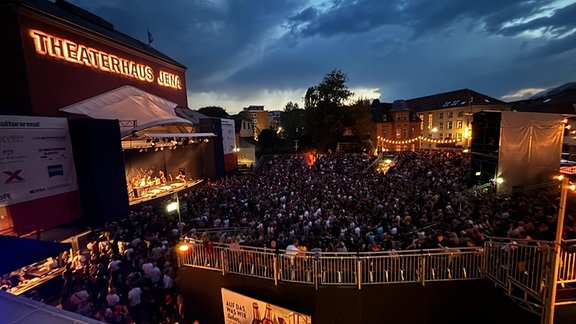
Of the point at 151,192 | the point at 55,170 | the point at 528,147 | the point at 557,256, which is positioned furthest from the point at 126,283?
the point at 528,147

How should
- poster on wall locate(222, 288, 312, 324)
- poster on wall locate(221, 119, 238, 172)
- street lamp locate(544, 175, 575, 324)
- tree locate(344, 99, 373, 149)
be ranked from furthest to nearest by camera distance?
tree locate(344, 99, 373, 149), poster on wall locate(221, 119, 238, 172), poster on wall locate(222, 288, 312, 324), street lamp locate(544, 175, 575, 324)

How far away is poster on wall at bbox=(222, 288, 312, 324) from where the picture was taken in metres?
6.23

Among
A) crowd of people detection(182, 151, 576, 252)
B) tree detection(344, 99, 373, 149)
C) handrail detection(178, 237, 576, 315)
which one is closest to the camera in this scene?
handrail detection(178, 237, 576, 315)

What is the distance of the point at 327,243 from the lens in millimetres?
8125

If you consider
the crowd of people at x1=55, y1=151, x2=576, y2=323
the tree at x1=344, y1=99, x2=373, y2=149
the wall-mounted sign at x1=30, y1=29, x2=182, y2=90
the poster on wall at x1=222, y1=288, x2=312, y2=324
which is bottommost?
the poster on wall at x1=222, y1=288, x2=312, y2=324

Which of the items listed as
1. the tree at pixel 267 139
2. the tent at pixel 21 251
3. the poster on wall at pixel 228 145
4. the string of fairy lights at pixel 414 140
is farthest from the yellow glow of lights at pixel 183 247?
the string of fairy lights at pixel 414 140

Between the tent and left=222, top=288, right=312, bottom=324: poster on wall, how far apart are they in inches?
157

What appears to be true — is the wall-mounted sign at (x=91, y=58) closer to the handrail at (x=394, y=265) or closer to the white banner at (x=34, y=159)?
the white banner at (x=34, y=159)

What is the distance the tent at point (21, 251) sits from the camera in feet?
15.0

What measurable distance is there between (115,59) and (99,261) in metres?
14.3

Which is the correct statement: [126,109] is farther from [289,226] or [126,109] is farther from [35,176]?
[289,226]

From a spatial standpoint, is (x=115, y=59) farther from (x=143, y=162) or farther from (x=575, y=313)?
(x=575, y=313)

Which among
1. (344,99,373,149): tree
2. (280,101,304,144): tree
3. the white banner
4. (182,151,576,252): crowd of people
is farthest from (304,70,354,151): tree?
the white banner

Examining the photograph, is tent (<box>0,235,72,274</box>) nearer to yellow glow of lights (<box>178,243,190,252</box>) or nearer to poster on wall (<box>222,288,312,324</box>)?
yellow glow of lights (<box>178,243,190,252</box>)
